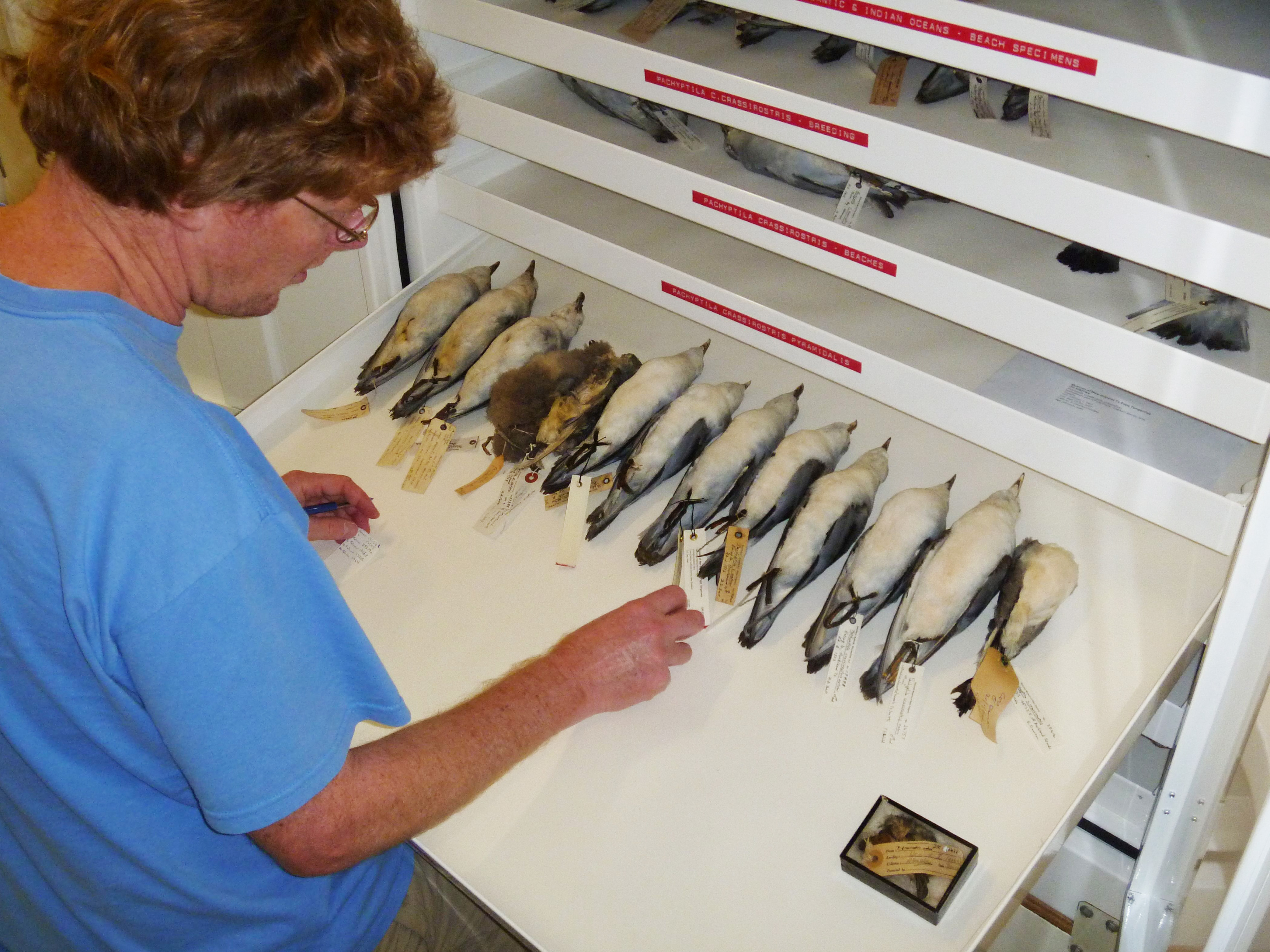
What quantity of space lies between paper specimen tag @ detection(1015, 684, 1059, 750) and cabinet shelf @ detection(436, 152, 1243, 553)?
0.24 meters

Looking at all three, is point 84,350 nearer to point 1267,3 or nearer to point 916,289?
point 916,289

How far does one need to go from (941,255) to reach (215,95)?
0.82 m

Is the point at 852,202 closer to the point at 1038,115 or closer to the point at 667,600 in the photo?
the point at 1038,115

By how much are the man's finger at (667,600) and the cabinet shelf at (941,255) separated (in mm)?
415

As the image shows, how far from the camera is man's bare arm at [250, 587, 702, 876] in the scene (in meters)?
0.86

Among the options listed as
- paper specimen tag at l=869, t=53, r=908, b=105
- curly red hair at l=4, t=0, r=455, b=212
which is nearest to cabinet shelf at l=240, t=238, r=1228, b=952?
paper specimen tag at l=869, t=53, r=908, b=105

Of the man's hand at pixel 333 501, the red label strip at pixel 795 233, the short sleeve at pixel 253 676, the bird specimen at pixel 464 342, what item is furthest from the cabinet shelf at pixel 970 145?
the short sleeve at pixel 253 676

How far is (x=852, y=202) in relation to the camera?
129cm

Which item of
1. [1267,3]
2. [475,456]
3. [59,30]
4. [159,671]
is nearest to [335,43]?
[59,30]

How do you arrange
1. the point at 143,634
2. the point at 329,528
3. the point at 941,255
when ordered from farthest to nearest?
the point at 329,528 → the point at 941,255 → the point at 143,634

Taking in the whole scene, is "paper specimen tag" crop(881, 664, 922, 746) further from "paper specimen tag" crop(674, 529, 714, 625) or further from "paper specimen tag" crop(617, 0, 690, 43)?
"paper specimen tag" crop(617, 0, 690, 43)

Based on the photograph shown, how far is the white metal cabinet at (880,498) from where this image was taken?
3.27ft

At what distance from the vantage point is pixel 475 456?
5.08 feet

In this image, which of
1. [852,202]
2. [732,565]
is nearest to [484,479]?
[732,565]
